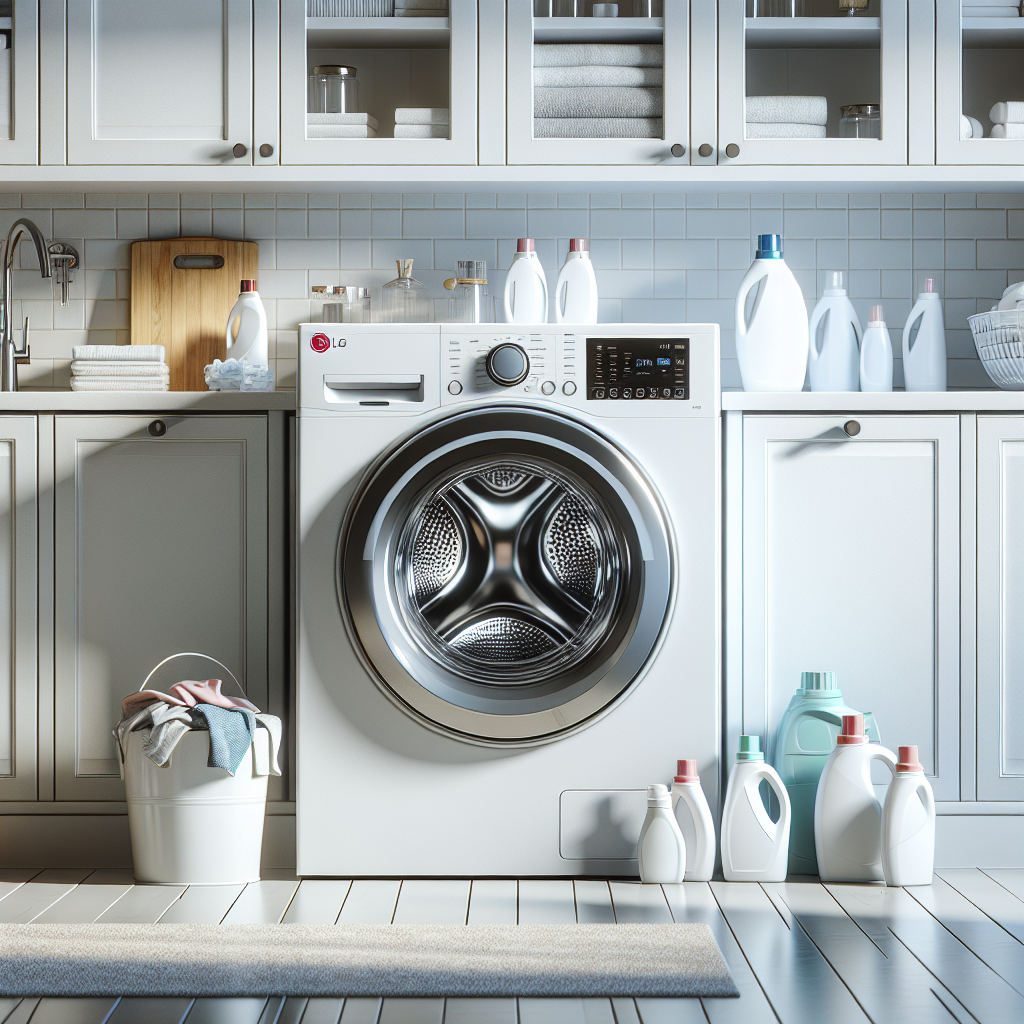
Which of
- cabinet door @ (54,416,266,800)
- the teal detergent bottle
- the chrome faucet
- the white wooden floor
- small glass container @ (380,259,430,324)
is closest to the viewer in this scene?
the white wooden floor

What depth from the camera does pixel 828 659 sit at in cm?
228

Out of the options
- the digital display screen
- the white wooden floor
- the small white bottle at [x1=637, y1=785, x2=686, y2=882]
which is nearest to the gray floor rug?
the white wooden floor

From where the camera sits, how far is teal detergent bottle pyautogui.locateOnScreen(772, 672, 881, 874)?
2.21 m

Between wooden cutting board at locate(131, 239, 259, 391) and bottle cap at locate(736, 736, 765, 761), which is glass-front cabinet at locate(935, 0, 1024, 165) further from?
wooden cutting board at locate(131, 239, 259, 391)

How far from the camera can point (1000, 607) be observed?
7.49 ft

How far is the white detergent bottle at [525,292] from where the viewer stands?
2527 millimetres

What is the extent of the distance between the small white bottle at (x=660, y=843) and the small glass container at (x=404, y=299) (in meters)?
1.24

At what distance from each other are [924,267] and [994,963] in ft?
5.57

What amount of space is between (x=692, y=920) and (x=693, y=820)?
0.25 meters

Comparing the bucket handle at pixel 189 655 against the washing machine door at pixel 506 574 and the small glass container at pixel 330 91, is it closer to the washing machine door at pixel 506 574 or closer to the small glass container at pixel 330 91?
the washing machine door at pixel 506 574

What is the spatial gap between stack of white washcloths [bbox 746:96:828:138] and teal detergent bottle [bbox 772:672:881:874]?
3.77 ft

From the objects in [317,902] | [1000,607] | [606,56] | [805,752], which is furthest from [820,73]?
[317,902]

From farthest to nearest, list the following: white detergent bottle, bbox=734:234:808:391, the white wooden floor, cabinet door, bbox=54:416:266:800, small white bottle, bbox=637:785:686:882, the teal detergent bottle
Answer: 1. white detergent bottle, bbox=734:234:808:391
2. cabinet door, bbox=54:416:266:800
3. the teal detergent bottle
4. small white bottle, bbox=637:785:686:882
5. the white wooden floor

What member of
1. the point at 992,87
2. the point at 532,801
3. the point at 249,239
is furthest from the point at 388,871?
the point at 992,87
